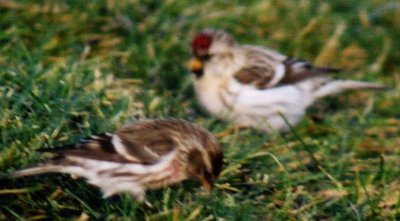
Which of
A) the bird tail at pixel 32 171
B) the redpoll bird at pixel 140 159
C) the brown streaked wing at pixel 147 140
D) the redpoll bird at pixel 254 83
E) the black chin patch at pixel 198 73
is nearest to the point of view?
the bird tail at pixel 32 171

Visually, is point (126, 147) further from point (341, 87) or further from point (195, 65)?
point (341, 87)

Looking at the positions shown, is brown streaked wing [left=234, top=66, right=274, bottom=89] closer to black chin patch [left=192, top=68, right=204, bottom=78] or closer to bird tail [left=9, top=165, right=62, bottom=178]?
black chin patch [left=192, top=68, right=204, bottom=78]

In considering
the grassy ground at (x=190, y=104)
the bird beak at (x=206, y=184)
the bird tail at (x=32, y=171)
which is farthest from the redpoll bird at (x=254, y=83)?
the bird tail at (x=32, y=171)

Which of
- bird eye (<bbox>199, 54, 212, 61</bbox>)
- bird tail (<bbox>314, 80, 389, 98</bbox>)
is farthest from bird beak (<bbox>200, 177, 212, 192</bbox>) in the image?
bird tail (<bbox>314, 80, 389, 98</bbox>)

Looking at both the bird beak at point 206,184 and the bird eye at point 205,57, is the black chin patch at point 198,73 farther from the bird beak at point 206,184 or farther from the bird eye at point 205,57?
A: the bird beak at point 206,184

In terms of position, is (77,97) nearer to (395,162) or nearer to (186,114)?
(186,114)

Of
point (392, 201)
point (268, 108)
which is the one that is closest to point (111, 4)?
point (268, 108)

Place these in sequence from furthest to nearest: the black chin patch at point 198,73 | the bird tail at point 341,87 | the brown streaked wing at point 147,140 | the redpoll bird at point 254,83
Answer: the bird tail at point 341,87
the black chin patch at point 198,73
the redpoll bird at point 254,83
the brown streaked wing at point 147,140
